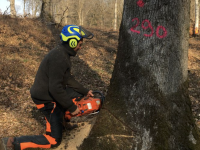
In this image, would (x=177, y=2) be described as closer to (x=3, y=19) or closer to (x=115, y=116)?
(x=115, y=116)

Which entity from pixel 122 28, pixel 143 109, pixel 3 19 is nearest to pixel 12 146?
pixel 143 109

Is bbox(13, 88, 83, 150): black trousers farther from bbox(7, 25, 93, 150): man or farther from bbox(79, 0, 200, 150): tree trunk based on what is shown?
bbox(79, 0, 200, 150): tree trunk

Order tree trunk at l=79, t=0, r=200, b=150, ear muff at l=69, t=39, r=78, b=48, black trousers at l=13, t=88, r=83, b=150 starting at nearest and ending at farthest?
tree trunk at l=79, t=0, r=200, b=150 → ear muff at l=69, t=39, r=78, b=48 → black trousers at l=13, t=88, r=83, b=150

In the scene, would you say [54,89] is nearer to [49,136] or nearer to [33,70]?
[49,136]

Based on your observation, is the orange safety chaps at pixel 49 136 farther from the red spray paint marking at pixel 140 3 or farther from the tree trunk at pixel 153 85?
the red spray paint marking at pixel 140 3

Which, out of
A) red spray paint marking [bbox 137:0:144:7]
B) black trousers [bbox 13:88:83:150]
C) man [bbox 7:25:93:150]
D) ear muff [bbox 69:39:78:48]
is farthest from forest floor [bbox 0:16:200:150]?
red spray paint marking [bbox 137:0:144:7]

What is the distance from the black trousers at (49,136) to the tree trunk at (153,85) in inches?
22.6

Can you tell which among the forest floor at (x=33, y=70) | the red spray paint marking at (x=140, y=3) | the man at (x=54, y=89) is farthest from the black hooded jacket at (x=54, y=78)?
the red spray paint marking at (x=140, y=3)

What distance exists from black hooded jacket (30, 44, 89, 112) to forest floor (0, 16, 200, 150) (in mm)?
711

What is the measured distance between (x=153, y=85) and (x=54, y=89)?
1330 mm

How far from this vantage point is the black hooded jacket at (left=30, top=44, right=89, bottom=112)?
2928 millimetres

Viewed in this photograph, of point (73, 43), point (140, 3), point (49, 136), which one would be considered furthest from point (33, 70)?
point (140, 3)

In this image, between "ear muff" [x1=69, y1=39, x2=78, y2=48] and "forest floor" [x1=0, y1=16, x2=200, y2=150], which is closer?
"ear muff" [x1=69, y1=39, x2=78, y2=48]

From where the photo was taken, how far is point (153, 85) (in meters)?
2.82
